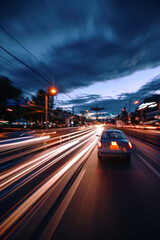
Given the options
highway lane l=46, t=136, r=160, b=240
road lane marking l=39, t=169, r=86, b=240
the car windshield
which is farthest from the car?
road lane marking l=39, t=169, r=86, b=240

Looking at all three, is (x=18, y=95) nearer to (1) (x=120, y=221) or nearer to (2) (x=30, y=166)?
(2) (x=30, y=166)

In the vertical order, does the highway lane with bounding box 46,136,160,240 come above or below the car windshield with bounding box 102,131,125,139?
below

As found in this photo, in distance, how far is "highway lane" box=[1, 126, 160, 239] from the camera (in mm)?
1956

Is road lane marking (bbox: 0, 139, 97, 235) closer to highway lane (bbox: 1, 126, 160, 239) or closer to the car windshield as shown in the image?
highway lane (bbox: 1, 126, 160, 239)

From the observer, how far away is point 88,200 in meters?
2.85

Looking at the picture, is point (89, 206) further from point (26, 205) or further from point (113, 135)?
point (113, 135)

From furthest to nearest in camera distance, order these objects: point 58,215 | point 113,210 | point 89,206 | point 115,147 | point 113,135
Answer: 1. point 113,135
2. point 115,147
3. point 89,206
4. point 113,210
5. point 58,215

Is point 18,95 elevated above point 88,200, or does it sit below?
above

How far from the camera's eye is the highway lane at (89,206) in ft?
6.42

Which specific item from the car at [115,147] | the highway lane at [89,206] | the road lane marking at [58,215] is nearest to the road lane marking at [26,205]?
the highway lane at [89,206]

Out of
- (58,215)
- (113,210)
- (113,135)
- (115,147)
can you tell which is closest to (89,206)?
(113,210)

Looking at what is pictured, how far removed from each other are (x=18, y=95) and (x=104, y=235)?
122 ft

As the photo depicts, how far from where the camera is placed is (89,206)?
2633 millimetres

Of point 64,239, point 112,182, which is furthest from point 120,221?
point 112,182
